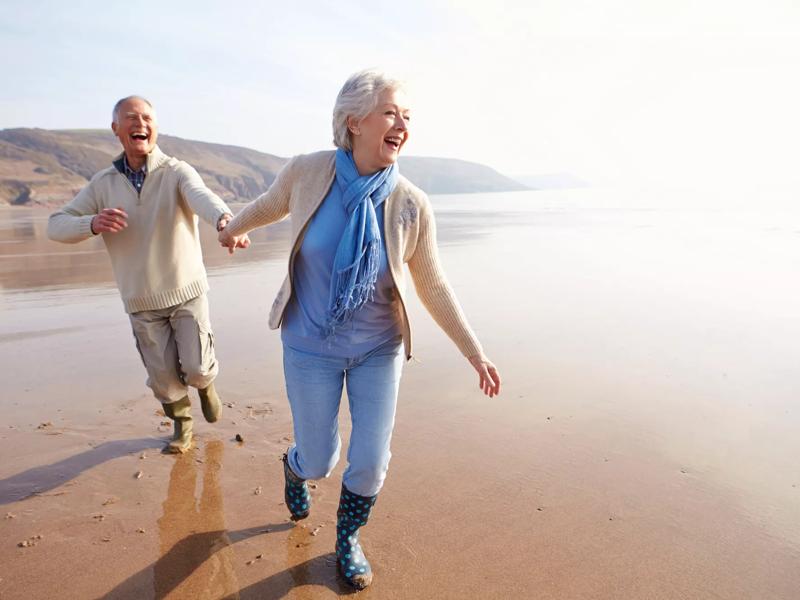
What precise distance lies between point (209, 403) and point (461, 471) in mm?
1797

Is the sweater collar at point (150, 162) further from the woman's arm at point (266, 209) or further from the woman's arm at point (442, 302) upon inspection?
the woman's arm at point (442, 302)

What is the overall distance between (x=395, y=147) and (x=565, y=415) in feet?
8.95

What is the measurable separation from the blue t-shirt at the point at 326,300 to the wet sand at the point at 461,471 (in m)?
1.06

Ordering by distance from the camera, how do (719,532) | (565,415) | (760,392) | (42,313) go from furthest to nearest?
(42,313)
(760,392)
(565,415)
(719,532)

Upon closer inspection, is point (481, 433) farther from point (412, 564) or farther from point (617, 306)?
point (617, 306)

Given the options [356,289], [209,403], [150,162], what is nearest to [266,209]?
[356,289]

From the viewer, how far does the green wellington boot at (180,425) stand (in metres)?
3.92

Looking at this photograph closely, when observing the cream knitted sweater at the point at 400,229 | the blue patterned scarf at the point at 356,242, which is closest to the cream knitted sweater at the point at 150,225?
the cream knitted sweater at the point at 400,229

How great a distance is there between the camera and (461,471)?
11.9ft

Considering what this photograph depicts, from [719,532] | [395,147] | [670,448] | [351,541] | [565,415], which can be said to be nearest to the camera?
[395,147]

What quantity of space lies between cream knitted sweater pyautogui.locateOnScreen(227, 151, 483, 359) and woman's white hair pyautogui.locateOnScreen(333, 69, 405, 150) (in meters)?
0.24

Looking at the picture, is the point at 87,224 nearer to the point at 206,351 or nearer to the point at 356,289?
the point at 206,351

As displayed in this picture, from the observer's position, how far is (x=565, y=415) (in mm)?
4418

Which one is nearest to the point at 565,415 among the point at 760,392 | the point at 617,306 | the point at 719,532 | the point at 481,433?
the point at 481,433
